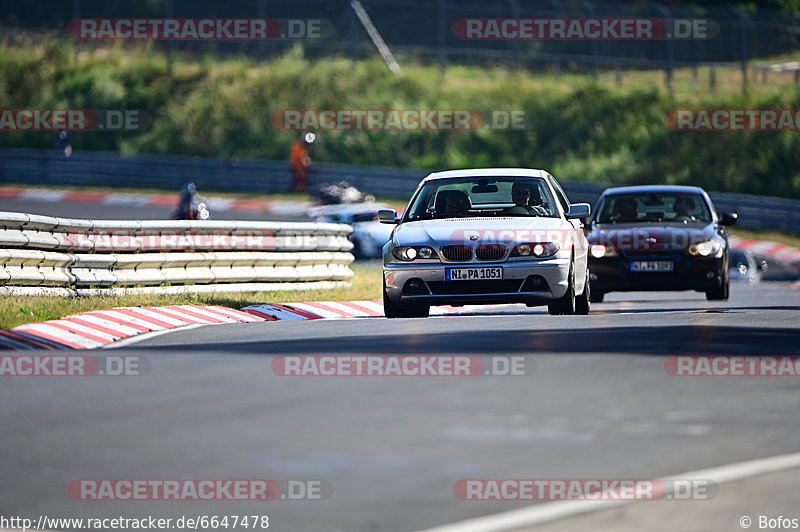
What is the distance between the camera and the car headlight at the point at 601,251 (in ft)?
58.1

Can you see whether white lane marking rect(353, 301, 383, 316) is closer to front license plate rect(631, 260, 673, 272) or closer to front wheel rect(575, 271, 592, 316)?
front wheel rect(575, 271, 592, 316)

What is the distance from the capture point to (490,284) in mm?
14031

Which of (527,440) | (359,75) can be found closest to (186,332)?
(527,440)

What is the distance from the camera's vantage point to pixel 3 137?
46.0 m

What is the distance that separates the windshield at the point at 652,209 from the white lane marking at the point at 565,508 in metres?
10.8

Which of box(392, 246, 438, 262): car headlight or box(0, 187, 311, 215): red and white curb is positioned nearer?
box(392, 246, 438, 262): car headlight

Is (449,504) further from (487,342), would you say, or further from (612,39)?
(612,39)

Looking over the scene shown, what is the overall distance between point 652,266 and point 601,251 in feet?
2.12

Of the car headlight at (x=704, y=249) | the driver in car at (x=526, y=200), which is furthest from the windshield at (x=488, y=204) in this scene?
the car headlight at (x=704, y=249)

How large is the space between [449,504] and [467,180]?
833 cm

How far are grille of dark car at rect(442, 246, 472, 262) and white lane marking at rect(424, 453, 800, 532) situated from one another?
254 inches

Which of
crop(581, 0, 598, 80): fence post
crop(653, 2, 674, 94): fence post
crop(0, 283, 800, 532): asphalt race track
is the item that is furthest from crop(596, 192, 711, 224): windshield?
crop(581, 0, 598, 80): fence post

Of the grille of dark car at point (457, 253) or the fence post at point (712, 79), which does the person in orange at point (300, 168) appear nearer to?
the fence post at point (712, 79)

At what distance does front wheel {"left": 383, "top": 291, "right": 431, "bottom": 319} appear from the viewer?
14.6 meters
